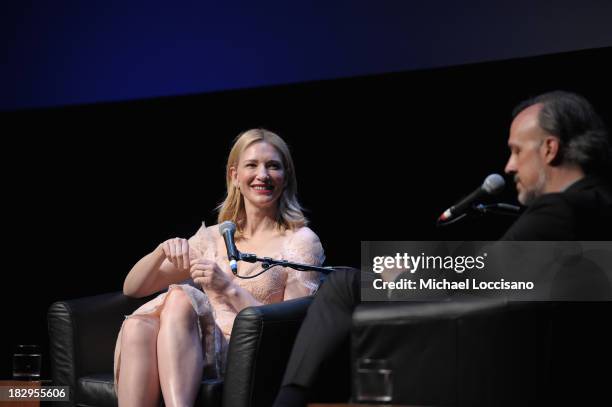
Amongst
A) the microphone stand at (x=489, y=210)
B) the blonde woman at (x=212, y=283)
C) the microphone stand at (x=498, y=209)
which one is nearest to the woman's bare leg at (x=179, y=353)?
the blonde woman at (x=212, y=283)

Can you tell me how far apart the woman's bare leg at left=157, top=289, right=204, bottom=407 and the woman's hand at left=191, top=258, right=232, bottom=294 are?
0.35ft

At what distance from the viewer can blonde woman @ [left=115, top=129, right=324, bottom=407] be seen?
2846 mm

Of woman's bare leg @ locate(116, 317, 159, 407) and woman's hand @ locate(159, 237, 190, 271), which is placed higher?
woman's hand @ locate(159, 237, 190, 271)

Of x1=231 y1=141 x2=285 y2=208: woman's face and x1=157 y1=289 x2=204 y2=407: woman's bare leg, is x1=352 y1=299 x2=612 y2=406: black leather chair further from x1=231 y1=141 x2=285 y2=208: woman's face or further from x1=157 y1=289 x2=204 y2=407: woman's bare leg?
x1=231 y1=141 x2=285 y2=208: woman's face

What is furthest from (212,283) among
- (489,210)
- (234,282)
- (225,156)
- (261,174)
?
(225,156)

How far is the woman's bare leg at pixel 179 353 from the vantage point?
9.14 ft

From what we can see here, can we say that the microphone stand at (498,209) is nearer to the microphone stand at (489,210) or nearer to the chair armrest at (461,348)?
the microphone stand at (489,210)

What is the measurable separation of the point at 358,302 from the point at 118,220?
2255mm

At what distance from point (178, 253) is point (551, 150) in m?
1.43

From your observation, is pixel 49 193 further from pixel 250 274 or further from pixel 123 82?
pixel 250 274

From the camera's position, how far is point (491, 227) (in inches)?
136

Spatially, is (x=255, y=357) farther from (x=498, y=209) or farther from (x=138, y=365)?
(x=498, y=209)

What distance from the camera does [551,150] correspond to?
2.44 m

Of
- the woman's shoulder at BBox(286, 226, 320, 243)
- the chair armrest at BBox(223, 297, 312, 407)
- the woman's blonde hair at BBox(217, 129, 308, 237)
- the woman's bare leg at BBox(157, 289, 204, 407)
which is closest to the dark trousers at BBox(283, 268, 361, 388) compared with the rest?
the chair armrest at BBox(223, 297, 312, 407)
